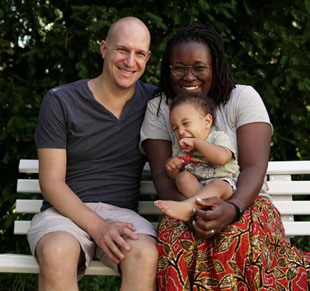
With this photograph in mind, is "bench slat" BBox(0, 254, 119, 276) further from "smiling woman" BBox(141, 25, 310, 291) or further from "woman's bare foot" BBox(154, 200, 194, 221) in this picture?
"woman's bare foot" BBox(154, 200, 194, 221)

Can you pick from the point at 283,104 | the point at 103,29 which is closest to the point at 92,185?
the point at 103,29

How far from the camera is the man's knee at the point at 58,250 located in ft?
10.3

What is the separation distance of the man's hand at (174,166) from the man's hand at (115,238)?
35 centimetres

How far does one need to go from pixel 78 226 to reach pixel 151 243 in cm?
39

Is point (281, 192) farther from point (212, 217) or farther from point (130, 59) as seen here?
point (130, 59)

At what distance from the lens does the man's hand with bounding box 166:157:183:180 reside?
11.3 ft

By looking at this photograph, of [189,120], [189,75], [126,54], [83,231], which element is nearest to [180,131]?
[189,120]

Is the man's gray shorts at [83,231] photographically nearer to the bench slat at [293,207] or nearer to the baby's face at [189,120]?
the baby's face at [189,120]

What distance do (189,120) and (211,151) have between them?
21 cm

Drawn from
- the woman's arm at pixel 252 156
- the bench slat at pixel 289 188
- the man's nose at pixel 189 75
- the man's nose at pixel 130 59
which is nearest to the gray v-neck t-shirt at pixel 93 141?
the man's nose at pixel 130 59

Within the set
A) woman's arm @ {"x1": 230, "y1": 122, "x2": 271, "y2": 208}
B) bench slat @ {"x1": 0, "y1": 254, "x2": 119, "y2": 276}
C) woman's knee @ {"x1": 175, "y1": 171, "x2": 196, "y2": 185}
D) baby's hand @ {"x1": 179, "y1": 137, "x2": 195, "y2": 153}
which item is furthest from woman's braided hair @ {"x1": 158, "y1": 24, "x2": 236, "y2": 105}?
bench slat @ {"x1": 0, "y1": 254, "x2": 119, "y2": 276}

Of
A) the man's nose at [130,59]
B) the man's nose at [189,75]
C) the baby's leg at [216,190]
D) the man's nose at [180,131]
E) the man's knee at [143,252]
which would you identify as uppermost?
the man's nose at [130,59]

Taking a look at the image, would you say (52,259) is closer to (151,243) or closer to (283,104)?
(151,243)

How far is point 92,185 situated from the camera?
3684 millimetres
